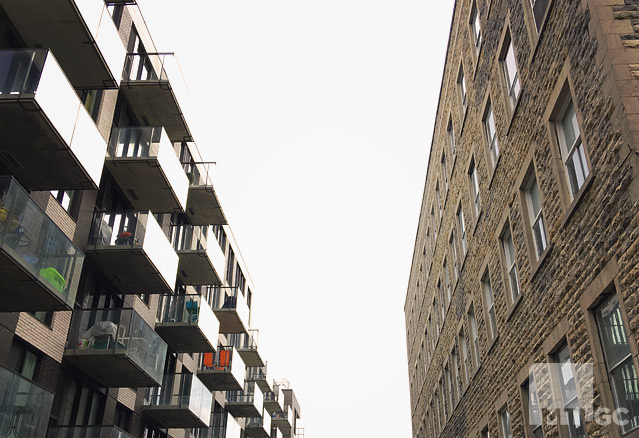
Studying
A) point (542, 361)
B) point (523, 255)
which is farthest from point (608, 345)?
point (523, 255)

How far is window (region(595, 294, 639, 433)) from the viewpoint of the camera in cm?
891

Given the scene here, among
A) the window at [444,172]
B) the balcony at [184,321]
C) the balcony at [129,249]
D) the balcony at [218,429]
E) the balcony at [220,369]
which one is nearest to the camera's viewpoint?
the balcony at [129,249]

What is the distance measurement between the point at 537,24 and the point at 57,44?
1070 centimetres

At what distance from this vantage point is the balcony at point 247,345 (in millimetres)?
37991

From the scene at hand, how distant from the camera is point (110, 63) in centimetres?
1598

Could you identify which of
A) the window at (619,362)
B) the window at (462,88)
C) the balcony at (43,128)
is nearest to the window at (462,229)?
the window at (462,88)

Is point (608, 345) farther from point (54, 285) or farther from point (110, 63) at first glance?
point (110, 63)

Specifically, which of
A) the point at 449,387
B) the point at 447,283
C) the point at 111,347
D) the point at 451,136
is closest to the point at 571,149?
the point at 111,347

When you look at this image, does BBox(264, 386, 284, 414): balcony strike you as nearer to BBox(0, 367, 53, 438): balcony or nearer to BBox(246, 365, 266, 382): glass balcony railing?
BBox(246, 365, 266, 382): glass balcony railing

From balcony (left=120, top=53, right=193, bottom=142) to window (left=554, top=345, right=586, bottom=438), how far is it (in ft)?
45.6

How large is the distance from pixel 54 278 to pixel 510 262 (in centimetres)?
1039

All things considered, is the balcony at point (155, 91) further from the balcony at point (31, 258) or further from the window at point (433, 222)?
the window at point (433, 222)

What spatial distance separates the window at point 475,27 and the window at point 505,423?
9.99 meters

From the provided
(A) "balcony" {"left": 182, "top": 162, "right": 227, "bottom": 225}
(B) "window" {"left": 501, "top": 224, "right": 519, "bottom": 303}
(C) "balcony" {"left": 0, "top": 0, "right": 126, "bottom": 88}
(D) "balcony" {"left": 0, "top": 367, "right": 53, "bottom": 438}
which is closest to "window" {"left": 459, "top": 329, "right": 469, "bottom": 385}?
(B) "window" {"left": 501, "top": 224, "right": 519, "bottom": 303}
